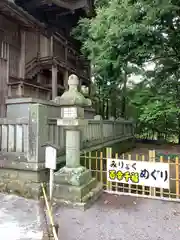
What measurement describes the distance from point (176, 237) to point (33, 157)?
11.1ft

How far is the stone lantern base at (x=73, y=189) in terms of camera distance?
460cm

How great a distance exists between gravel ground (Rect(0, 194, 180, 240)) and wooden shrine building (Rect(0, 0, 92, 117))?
6.69m

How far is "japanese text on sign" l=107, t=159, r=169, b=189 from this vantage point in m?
5.04

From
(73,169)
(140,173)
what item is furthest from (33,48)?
(140,173)

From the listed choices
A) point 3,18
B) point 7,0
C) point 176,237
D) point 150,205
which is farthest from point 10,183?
point 3,18

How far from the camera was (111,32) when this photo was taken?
698 centimetres

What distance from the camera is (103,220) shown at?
4059 mm

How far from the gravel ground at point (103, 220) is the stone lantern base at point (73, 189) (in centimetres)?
19

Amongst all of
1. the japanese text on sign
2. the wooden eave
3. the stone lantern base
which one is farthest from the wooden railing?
the wooden eave

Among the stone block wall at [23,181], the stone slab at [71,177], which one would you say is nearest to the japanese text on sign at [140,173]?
the stone slab at [71,177]

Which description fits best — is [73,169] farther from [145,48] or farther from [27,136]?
[145,48]

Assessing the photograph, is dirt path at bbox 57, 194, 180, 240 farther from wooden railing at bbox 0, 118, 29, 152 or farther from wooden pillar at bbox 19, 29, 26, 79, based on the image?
wooden pillar at bbox 19, 29, 26, 79

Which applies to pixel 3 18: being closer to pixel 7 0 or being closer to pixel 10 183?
pixel 7 0

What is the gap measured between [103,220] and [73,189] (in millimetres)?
984
